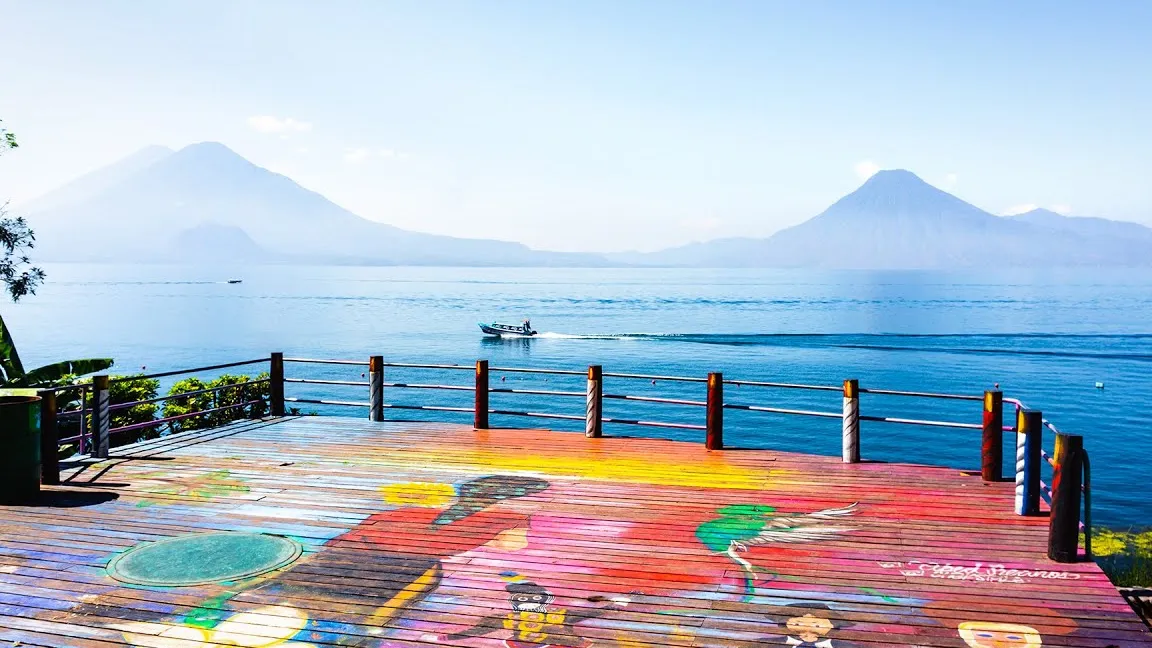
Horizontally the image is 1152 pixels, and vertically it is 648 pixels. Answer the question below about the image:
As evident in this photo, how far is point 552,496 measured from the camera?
10055 mm

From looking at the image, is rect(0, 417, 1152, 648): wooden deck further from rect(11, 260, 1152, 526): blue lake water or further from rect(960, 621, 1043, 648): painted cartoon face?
rect(11, 260, 1152, 526): blue lake water

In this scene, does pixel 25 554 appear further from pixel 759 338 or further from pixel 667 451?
pixel 759 338

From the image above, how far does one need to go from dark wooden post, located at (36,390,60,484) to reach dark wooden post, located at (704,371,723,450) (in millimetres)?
9153

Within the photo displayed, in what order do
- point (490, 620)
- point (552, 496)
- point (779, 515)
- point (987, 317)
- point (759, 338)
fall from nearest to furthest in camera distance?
point (490, 620) → point (779, 515) → point (552, 496) → point (759, 338) → point (987, 317)

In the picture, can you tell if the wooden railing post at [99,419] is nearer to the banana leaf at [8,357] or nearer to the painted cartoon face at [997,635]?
the banana leaf at [8,357]

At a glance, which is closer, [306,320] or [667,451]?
[667,451]

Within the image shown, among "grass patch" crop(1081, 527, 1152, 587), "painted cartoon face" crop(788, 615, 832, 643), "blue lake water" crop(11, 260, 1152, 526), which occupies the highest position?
"painted cartoon face" crop(788, 615, 832, 643)

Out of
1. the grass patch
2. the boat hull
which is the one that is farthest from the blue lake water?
the grass patch

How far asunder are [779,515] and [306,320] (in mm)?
140369

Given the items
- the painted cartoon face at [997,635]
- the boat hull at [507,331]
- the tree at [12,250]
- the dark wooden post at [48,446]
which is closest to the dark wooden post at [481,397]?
the dark wooden post at [48,446]

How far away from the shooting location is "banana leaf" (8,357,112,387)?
56.9ft

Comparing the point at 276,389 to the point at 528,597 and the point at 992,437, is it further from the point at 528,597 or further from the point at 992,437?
the point at 992,437

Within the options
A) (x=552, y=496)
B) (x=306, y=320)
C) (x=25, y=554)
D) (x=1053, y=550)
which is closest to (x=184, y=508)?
(x=25, y=554)

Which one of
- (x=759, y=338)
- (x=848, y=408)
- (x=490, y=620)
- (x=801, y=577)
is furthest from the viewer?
(x=759, y=338)
